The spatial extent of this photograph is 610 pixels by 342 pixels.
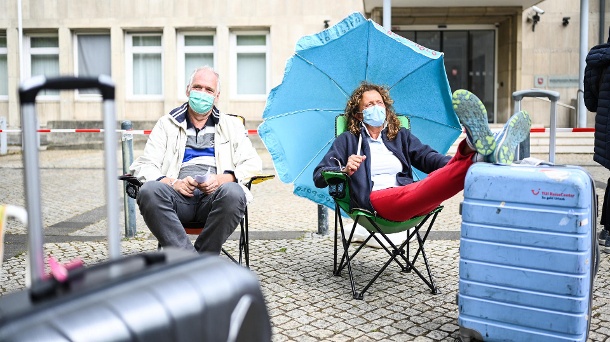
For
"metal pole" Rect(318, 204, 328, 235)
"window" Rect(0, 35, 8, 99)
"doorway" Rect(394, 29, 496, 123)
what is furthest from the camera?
"window" Rect(0, 35, 8, 99)

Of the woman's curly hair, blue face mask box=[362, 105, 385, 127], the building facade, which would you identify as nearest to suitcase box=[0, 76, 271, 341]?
blue face mask box=[362, 105, 385, 127]

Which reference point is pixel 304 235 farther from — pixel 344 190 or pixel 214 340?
pixel 214 340

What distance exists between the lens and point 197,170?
4.33 meters

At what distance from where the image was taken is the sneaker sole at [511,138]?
3053mm

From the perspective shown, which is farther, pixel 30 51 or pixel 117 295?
pixel 30 51

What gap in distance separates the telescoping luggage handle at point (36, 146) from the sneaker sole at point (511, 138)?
190 cm

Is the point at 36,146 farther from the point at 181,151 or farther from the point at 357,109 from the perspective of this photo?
the point at 357,109

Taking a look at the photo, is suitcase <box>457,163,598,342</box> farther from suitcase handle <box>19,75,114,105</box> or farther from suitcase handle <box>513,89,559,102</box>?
suitcase handle <box>19,75,114,105</box>

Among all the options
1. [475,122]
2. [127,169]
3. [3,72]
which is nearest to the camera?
[475,122]

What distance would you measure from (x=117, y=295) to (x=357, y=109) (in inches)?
125

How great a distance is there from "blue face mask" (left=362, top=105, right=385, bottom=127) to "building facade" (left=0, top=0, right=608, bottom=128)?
1301 centimetres

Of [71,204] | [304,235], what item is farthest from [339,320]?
[71,204]

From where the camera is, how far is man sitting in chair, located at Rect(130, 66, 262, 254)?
3.85 m

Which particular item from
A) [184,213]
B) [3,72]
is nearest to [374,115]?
[184,213]
